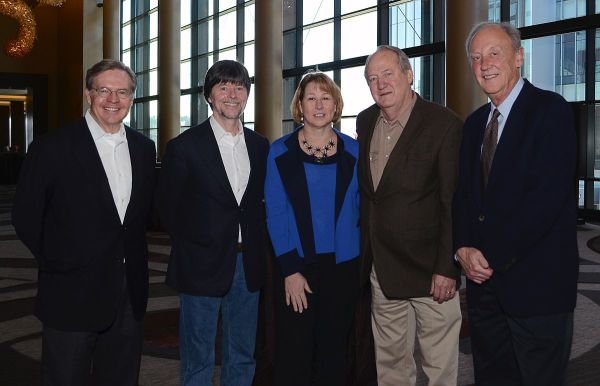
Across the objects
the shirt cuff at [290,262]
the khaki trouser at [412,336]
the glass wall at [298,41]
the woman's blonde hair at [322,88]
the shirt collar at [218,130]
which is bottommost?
the khaki trouser at [412,336]

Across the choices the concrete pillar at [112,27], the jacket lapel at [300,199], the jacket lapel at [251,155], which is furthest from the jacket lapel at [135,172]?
the concrete pillar at [112,27]

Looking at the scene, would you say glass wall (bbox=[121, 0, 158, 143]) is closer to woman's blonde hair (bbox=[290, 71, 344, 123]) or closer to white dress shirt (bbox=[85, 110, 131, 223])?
woman's blonde hair (bbox=[290, 71, 344, 123])

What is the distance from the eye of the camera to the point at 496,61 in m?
2.34

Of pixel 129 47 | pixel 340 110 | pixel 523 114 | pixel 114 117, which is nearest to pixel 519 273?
pixel 523 114

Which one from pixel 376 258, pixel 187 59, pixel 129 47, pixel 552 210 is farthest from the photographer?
pixel 129 47

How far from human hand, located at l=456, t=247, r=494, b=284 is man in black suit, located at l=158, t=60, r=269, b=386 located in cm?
88

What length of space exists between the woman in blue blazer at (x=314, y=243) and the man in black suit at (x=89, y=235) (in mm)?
592

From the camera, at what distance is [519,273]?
2293mm

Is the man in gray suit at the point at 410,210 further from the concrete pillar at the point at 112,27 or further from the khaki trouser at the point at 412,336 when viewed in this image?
the concrete pillar at the point at 112,27

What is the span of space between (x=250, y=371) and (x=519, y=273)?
126cm

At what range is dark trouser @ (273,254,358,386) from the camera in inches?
109

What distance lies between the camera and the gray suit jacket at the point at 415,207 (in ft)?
8.82

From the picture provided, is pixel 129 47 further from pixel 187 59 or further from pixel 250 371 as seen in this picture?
pixel 250 371

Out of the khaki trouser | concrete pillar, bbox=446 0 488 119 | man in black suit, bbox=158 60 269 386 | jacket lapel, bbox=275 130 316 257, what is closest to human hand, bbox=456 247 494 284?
the khaki trouser
